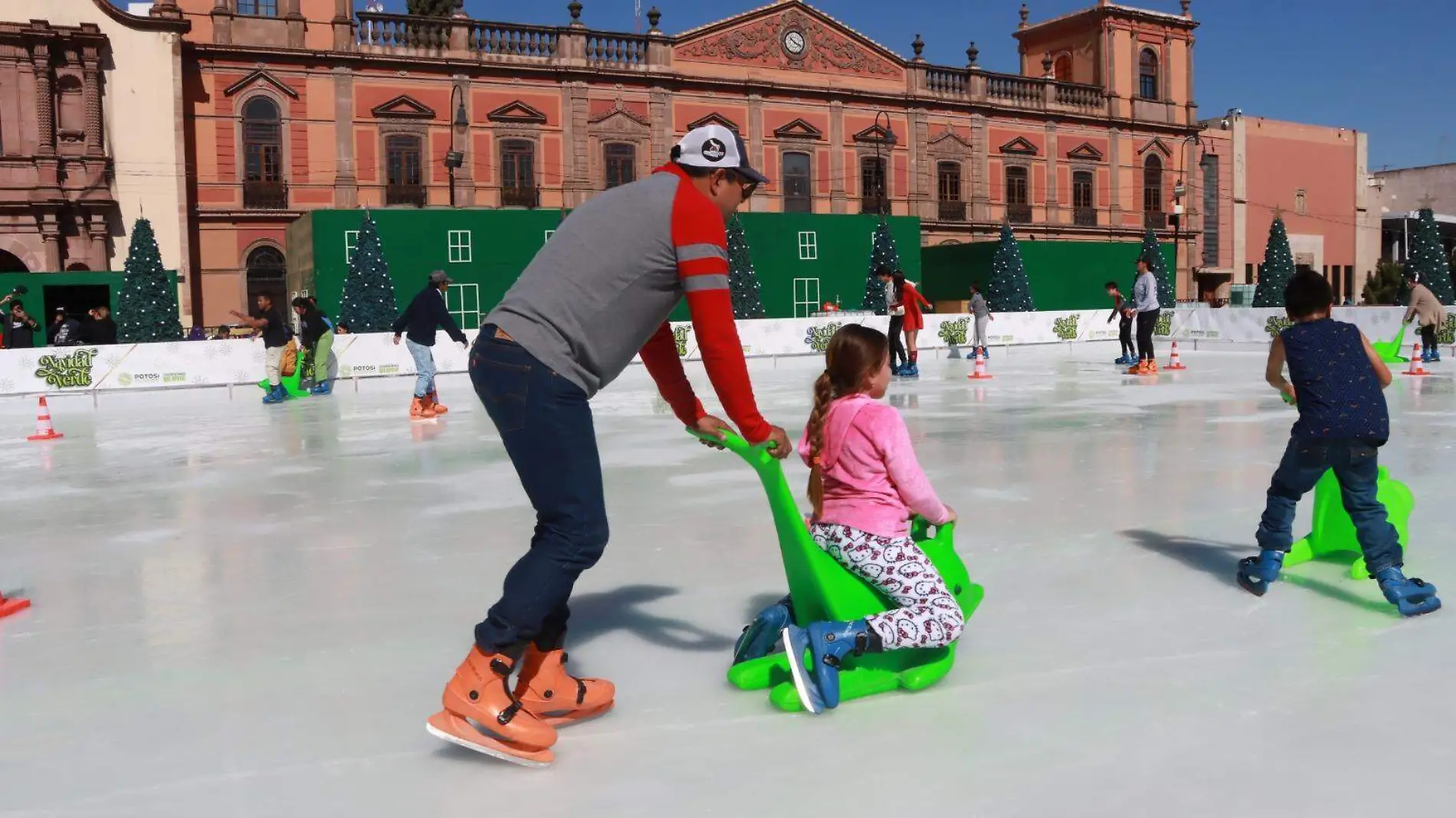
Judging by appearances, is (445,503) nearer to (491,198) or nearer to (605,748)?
(605,748)

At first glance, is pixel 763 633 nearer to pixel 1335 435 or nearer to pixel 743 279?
pixel 1335 435

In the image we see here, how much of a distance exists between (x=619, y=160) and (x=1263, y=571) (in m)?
33.1

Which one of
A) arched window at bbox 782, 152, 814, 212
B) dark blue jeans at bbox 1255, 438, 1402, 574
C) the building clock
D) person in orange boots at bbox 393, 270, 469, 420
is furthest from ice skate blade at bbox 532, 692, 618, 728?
the building clock

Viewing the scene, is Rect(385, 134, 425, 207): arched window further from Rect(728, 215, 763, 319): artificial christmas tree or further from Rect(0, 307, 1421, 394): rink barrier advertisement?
Rect(728, 215, 763, 319): artificial christmas tree

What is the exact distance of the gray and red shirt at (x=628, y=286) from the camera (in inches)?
117

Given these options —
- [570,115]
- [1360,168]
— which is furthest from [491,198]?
[1360,168]

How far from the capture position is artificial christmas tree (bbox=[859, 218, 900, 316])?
97.4 feet

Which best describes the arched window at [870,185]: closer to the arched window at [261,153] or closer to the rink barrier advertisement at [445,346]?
the rink barrier advertisement at [445,346]

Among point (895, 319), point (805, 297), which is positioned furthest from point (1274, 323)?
point (805, 297)

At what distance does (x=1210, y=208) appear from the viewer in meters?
49.8

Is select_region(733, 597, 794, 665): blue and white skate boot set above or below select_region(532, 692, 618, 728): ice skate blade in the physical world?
above

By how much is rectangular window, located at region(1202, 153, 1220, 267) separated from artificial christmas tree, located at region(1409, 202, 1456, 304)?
725 inches

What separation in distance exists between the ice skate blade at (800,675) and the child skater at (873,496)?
0.15 feet

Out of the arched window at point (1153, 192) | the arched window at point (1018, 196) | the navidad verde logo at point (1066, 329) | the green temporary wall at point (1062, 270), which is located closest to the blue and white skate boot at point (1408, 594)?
the navidad verde logo at point (1066, 329)
